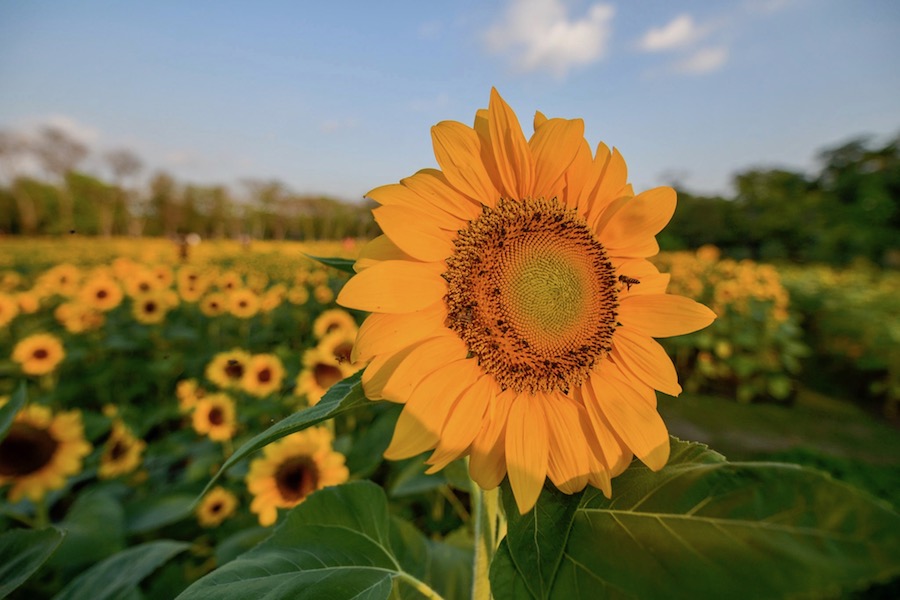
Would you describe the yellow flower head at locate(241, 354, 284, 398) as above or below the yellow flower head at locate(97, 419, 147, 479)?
above

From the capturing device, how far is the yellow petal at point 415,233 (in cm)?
60

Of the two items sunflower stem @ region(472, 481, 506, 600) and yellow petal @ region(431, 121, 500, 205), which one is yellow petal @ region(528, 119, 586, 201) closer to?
yellow petal @ region(431, 121, 500, 205)

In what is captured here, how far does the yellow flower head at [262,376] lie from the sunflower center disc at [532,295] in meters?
2.16

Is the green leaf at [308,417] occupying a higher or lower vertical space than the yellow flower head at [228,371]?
higher

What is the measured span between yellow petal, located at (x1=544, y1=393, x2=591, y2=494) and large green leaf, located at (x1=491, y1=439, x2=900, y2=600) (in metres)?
0.03

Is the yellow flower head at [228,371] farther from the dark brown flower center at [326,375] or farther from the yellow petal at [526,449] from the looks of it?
the yellow petal at [526,449]

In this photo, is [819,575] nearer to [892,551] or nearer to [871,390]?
[892,551]

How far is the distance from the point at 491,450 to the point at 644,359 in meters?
0.26

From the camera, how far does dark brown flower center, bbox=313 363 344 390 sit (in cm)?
212

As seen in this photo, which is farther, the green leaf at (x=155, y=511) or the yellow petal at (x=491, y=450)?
the green leaf at (x=155, y=511)

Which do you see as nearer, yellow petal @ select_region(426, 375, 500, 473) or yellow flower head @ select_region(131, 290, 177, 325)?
yellow petal @ select_region(426, 375, 500, 473)

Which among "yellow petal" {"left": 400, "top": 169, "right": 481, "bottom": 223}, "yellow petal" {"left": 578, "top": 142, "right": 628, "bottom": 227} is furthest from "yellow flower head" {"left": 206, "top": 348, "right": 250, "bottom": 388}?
"yellow petal" {"left": 578, "top": 142, "right": 628, "bottom": 227}

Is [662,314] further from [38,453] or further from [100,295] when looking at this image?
[100,295]

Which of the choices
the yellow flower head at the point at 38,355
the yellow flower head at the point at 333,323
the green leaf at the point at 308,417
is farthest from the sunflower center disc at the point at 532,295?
the yellow flower head at the point at 38,355
